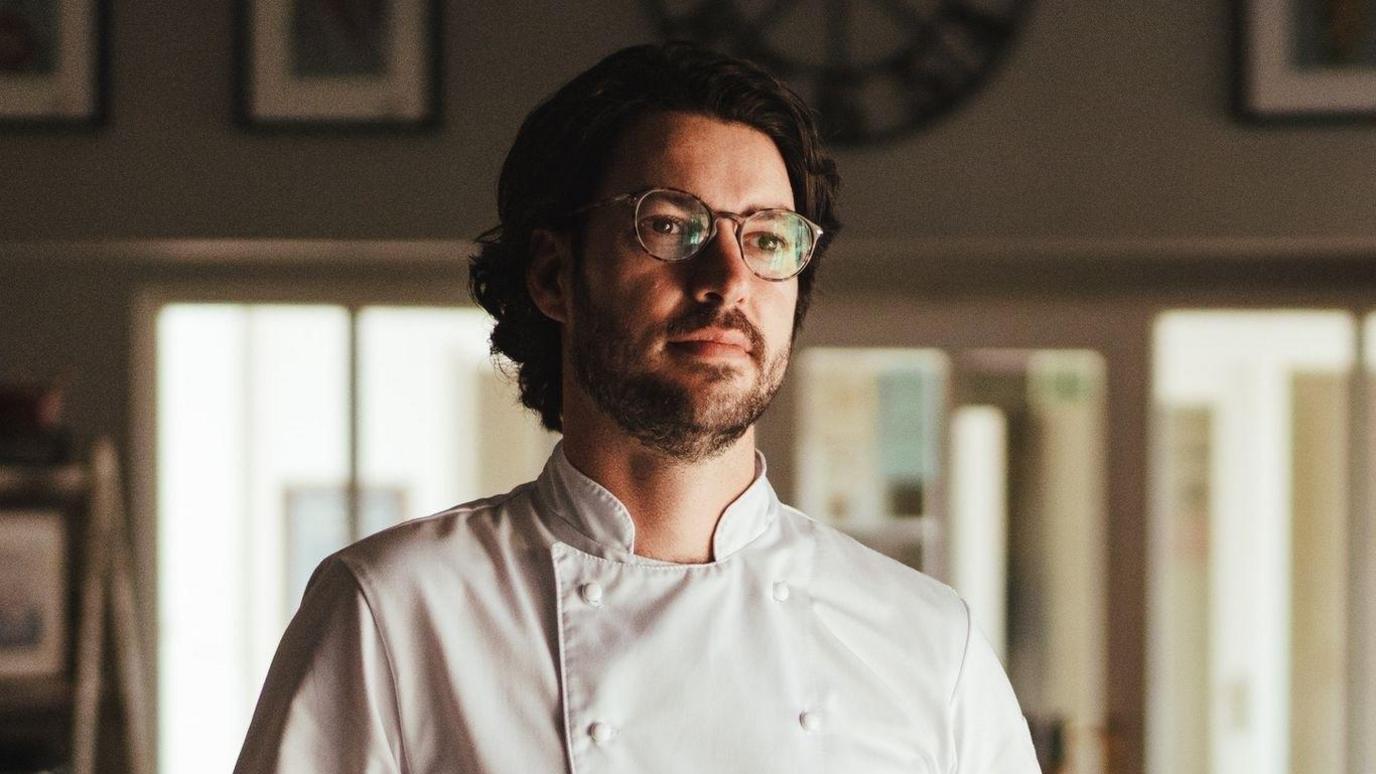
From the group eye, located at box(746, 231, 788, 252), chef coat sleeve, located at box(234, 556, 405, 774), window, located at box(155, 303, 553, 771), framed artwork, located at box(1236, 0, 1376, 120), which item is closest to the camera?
chef coat sleeve, located at box(234, 556, 405, 774)

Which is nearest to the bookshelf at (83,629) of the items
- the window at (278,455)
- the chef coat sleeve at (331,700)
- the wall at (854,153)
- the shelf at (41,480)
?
the shelf at (41,480)

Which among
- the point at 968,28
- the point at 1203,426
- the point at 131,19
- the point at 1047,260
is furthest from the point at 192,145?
the point at 1203,426

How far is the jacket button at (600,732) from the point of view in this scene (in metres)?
0.97

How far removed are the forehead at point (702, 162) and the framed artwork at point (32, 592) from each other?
6.61ft

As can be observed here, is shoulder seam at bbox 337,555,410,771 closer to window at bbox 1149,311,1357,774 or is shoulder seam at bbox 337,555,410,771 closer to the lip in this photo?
the lip

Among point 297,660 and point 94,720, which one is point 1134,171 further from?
point 94,720

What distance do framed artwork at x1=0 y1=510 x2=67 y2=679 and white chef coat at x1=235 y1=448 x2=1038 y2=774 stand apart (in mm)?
1869

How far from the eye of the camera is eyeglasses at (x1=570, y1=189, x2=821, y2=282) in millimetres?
1024

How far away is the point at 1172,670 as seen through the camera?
115 inches

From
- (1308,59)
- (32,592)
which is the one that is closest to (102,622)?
(32,592)

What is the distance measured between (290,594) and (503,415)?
597mm

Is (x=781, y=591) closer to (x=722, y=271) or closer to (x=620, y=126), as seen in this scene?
(x=722, y=271)

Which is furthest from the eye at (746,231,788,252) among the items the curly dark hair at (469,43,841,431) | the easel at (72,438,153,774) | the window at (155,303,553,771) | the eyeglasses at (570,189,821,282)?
the easel at (72,438,153,774)

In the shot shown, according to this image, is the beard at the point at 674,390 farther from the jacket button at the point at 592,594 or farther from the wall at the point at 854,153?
the wall at the point at 854,153
